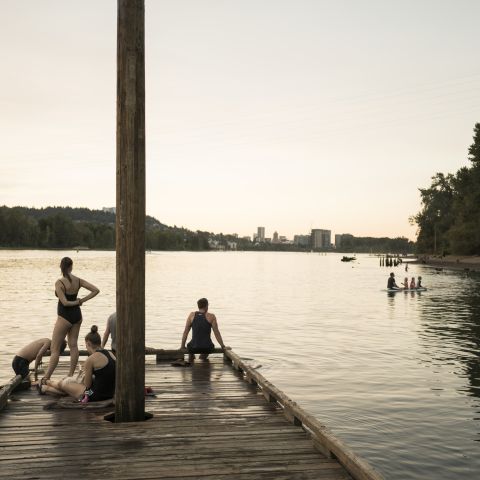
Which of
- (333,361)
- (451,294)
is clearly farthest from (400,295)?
(333,361)

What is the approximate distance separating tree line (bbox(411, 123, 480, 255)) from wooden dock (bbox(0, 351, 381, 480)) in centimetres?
10641

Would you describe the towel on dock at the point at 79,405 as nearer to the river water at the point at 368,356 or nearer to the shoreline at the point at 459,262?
the river water at the point at 368,356

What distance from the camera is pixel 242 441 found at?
727 cm

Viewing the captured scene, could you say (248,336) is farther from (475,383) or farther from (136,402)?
(136,402)

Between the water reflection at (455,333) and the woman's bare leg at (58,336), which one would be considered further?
the water reflection at (455,333)

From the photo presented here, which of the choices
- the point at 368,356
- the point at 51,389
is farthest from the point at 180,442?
the point at 368,356

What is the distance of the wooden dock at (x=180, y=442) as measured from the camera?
20.1ft

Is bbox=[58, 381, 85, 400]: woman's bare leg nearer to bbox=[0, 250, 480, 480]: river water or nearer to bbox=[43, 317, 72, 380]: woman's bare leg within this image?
bbox=[43, 317, 72, 380]: woman's bare leg

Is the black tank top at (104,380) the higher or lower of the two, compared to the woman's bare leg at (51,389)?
higher

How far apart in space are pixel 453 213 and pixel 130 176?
5572 inches

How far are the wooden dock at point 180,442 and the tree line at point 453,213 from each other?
106 m

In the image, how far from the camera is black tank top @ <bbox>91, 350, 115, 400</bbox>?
8.95m

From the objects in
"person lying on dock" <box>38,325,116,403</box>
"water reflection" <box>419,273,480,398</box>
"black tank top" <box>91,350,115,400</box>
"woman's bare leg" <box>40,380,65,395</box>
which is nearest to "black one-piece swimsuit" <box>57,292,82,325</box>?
"person lying on dock" <box>38,325,116,403</box>

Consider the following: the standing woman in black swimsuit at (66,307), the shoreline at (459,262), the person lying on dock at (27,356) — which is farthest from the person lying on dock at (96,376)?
the shoreline at (459,262)
